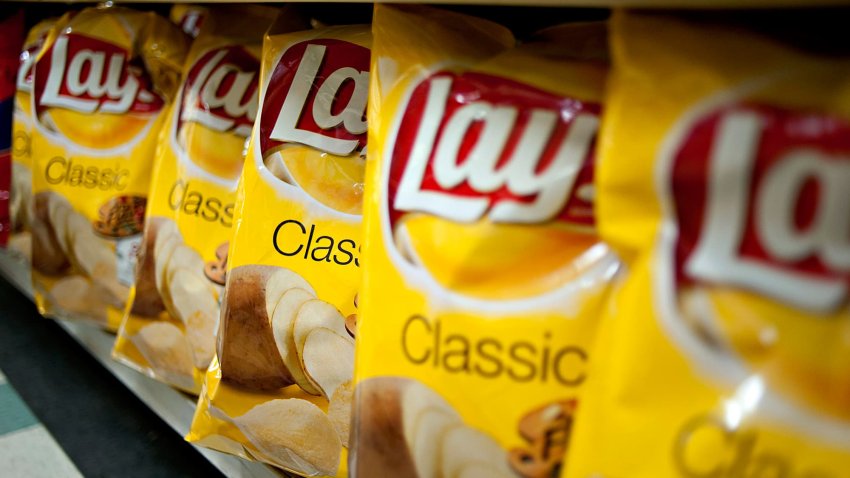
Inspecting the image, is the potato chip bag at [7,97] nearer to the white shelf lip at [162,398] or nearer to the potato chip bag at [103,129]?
the white shelf lip at [162,398]

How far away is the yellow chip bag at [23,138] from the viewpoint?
4.27 ft

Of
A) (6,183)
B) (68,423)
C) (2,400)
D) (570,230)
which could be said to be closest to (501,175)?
(570,230)

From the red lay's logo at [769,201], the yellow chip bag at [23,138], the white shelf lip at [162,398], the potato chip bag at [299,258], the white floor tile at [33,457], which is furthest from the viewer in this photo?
the yellow chip bag at [23,138]

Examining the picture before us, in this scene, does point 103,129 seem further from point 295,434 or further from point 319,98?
point 295,434

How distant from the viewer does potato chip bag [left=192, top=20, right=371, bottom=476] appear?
77cm

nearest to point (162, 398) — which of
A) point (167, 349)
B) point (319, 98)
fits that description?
point (167, 349)

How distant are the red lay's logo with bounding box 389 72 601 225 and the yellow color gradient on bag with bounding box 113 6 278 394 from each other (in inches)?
16.3

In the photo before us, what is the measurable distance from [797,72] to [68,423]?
1.24m

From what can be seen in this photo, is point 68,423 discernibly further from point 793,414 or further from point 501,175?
point 793,414

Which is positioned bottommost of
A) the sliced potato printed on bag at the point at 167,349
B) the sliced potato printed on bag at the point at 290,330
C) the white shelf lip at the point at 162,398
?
the white shelf lip at the point at 162,398

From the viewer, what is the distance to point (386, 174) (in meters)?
0.62

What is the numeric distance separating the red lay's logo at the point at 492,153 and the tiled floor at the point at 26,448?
81 centimetres

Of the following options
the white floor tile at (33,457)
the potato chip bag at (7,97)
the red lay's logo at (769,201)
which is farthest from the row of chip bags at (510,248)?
the potato chip bag at (7,97)

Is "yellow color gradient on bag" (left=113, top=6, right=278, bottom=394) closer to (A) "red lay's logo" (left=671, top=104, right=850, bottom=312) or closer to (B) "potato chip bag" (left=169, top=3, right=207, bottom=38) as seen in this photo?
(B) "potato chip bag" (left=169, top=3, right=207, bottom=38)
